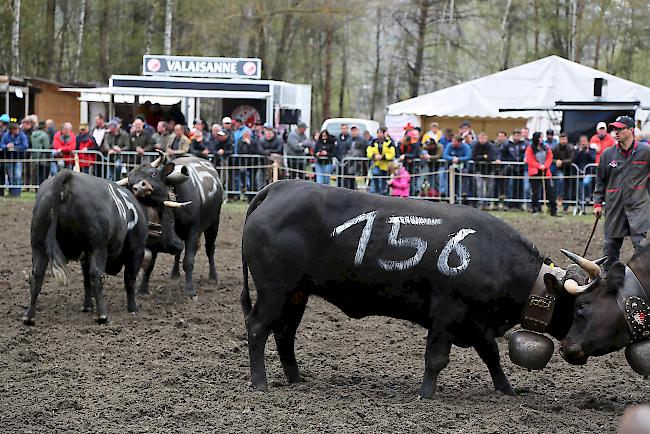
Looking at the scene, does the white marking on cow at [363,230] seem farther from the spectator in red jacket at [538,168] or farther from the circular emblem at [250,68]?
the circular emblem at [250,68]

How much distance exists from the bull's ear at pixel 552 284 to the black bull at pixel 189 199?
511 centimetres

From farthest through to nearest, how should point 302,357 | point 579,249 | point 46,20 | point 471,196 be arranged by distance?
1. point 46,20
2. point 471,196
3. point 579,249
4. point 302,357

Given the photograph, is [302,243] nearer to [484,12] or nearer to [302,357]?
[302,357]

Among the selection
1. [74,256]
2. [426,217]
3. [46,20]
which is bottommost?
[74,256]

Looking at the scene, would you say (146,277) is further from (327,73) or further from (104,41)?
(327,73)

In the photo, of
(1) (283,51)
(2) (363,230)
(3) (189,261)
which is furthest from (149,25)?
(2) (363,230)

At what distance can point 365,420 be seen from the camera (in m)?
6.22

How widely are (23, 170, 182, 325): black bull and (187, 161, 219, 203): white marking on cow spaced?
171 centimetres

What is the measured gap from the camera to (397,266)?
696cm

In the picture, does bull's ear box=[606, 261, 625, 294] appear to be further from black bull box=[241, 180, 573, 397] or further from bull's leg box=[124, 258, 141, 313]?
bull's leg box=[124, 258, 141, 313]

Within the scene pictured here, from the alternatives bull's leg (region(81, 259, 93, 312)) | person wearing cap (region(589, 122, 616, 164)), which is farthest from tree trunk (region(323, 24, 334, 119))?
bull's leg (region(81, 259, 93, 312))

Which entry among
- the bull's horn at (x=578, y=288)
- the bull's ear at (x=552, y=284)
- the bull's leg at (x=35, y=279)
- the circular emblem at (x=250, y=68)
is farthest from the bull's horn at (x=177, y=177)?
the circular emblem at (x=250, y=68)

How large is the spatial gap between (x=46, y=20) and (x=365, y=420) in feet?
113

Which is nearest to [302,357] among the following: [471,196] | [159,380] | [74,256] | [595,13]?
[159,380]
